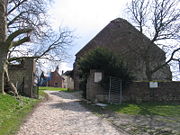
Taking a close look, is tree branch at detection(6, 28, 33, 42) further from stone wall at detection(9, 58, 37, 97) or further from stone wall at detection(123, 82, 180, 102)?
stone wall at detection(123, 82, 180, 102)

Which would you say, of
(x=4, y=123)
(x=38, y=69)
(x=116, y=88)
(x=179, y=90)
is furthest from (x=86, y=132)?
(x=38, y=69)

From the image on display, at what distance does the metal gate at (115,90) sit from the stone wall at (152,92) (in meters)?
0.69

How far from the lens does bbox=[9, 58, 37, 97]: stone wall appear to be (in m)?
16.3

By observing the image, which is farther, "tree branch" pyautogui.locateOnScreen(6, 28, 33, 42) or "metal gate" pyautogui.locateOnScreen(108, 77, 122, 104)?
"metal gate" pyautogui.locateOnScreen(108, 77, 122, 104)

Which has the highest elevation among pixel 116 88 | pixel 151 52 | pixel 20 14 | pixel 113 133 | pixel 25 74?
pixel 20 14

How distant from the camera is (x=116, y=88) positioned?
50.3ft

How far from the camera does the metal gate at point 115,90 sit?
1511cm

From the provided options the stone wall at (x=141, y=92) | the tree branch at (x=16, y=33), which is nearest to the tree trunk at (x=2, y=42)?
the tree branch at (x=16, y=33)

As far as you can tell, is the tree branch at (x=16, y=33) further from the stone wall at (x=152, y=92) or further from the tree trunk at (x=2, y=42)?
the stone wall at (x=152, y=92)

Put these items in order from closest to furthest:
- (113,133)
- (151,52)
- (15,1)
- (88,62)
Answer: (113,133), (15,1), (88,62), (151,52)

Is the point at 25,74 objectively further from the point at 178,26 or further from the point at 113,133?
the point at 178,26

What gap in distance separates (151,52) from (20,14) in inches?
524

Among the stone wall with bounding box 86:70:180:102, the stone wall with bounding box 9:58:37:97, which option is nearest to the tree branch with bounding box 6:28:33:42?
the stone wall with bounding box 9:58:37:97

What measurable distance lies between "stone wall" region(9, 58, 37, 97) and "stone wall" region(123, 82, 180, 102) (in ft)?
26.9
